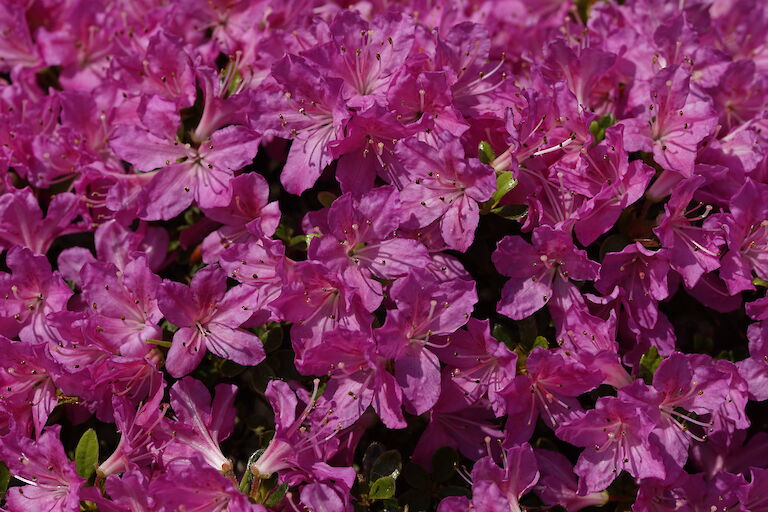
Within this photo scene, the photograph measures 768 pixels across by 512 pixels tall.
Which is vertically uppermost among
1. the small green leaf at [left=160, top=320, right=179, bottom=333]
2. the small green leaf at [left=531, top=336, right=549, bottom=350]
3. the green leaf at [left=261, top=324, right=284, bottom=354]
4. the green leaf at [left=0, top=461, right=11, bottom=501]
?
the small green leaf at [left=531, top=336, right=549, bottom=350]

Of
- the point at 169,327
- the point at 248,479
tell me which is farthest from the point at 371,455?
the point at 169,327

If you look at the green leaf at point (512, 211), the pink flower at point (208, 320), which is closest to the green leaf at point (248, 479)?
the pink flower at point (208, 320)

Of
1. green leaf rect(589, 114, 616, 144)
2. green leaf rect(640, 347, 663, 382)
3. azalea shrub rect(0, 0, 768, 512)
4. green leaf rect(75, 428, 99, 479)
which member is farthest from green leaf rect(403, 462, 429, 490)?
green leaf rect(589, 114, 616, 144)

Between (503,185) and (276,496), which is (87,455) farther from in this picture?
(503,185)

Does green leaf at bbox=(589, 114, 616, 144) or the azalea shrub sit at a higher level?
green leaf at bbox=(589, 114, 616, 144)

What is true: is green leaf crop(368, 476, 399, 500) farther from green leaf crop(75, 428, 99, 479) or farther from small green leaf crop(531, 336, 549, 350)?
green leaf crop(75, 428, 99, 479)

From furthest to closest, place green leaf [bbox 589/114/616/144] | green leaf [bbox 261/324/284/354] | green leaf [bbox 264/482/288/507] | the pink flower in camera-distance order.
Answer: green leaf [bbox 589/114/616/144]
green leaf [bbox 261/324/284/354]
the pink flower
green leaf [bbox 264/482/288/507]

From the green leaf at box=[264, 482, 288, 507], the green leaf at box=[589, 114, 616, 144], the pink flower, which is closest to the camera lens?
the green leaf at box=[264, 482, 288, 507]
